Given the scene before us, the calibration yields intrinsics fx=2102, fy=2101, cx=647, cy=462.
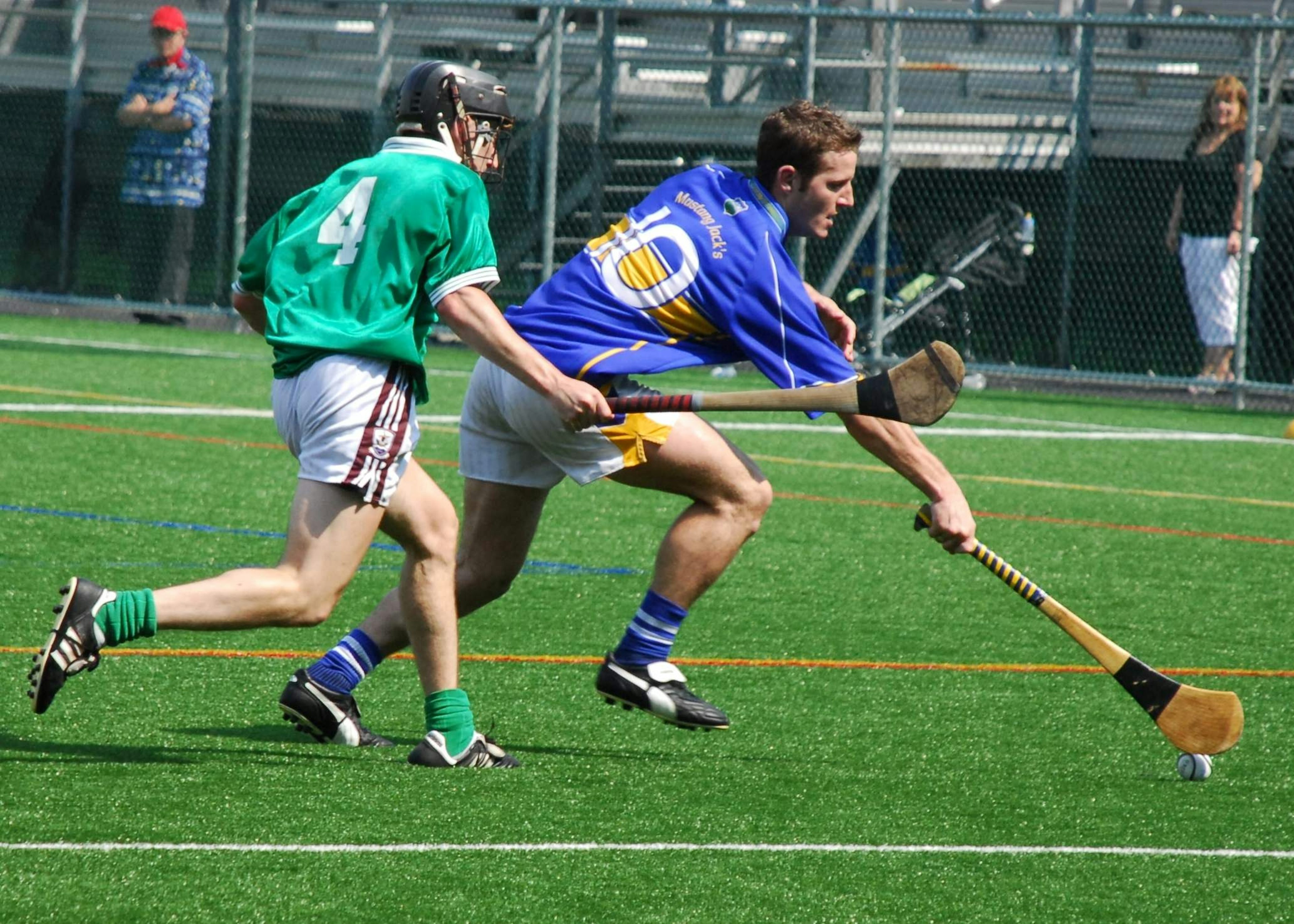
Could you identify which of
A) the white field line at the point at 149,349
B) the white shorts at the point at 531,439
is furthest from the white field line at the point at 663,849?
the white field line at the point at 149,349

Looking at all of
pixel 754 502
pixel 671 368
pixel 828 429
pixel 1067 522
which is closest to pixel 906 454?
pixel 754 502

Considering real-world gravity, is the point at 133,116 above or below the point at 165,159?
above

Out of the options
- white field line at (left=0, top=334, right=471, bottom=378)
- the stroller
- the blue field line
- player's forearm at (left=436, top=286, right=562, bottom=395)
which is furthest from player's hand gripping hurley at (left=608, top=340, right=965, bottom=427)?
the stroller

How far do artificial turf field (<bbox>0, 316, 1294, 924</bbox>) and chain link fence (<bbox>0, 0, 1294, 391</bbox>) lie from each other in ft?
17.7

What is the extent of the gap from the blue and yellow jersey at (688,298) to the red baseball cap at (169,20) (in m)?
11.5

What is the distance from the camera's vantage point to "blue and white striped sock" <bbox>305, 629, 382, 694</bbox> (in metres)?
4.86

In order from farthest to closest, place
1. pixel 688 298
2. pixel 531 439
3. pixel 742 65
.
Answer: pixel 742 65 → pixel 688 298 → pixel 531 439

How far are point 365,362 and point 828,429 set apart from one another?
8.24 metres

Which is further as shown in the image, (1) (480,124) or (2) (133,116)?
(2) (133,116)

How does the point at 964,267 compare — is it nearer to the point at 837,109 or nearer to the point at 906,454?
the point at 837,109

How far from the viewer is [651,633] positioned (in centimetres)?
512

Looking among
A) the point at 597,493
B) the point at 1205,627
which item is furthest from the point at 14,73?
the point at 1205,627

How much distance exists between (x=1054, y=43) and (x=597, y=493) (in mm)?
8645

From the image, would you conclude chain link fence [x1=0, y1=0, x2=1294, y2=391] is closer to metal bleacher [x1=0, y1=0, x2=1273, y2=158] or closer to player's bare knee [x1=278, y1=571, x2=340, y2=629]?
metal bleacher [x1=0, y1=0, x2=1273, y2=158]
